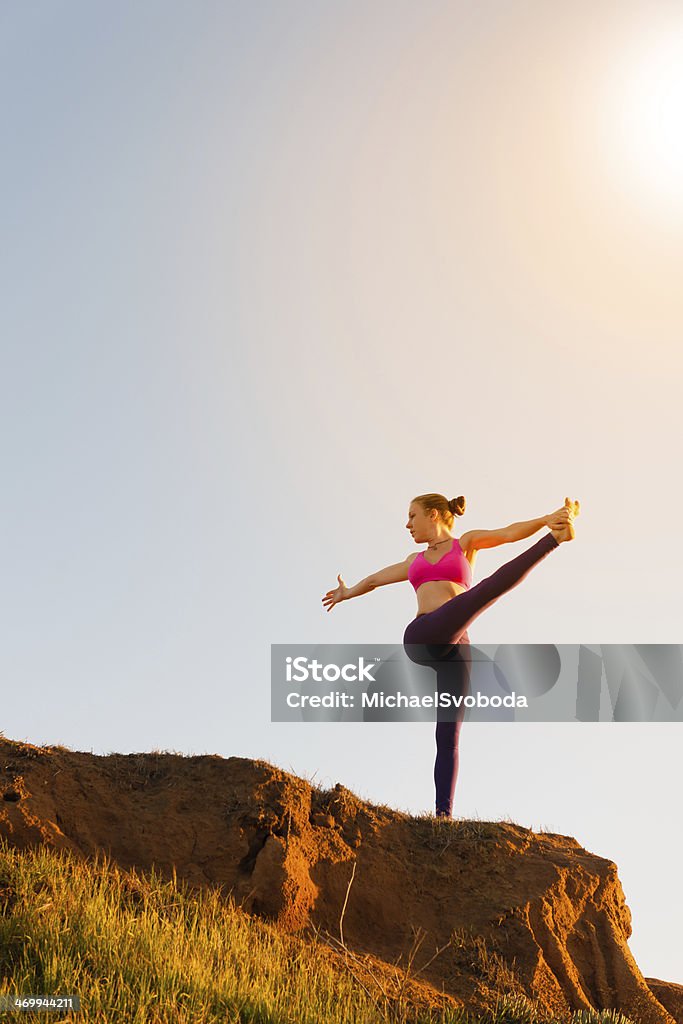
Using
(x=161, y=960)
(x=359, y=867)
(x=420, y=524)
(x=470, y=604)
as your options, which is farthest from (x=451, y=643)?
(x=161, y=960)

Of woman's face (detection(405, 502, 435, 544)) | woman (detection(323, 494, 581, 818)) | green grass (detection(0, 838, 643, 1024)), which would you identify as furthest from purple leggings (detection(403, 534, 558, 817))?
green grass (detection(0, 838, 643, 1024))

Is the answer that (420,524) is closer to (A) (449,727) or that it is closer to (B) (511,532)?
(B) (511,532)

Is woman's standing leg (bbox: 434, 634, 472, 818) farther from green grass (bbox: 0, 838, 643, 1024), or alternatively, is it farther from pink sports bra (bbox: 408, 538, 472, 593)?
green grass (bbox: 0, 838, 643, 1024)

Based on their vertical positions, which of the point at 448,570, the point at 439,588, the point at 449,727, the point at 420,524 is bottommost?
the point at 449,727

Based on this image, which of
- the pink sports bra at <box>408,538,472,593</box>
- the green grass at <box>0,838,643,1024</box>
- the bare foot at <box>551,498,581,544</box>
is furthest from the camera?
the pink sports bra at <box>408,538,472,593</box>

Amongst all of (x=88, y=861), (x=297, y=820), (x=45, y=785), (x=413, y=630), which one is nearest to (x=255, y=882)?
(x=297, y=820)

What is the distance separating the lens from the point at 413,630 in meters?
9.88

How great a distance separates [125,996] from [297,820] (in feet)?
8.82

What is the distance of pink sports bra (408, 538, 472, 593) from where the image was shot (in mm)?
10117

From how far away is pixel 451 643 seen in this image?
9.75 meters

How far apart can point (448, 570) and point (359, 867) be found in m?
3.07

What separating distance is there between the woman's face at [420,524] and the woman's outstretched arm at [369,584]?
304 mm

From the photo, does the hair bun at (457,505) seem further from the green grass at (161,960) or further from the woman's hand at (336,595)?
the green grass at (161,960)

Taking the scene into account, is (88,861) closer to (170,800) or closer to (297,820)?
(170,800)
